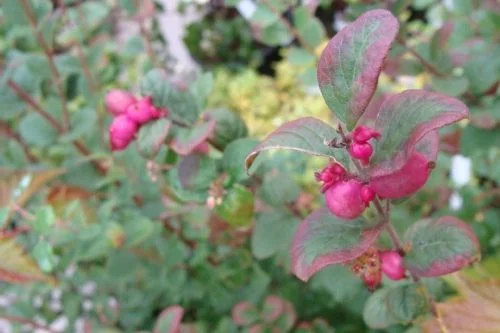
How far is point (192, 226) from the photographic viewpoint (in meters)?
0.78

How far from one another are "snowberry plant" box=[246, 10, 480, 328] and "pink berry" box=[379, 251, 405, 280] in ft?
0.04

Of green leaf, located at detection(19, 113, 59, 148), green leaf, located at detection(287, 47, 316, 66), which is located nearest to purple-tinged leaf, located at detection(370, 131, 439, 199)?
green leaf, located at detection(287, 47, 316, 66)

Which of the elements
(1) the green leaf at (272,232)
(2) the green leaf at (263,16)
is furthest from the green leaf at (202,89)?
(2) the green leaf at (263,16)

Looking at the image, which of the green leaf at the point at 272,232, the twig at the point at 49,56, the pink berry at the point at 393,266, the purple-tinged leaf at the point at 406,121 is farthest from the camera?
the twig at the point at 49,56

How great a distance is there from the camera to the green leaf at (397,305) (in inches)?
18.9

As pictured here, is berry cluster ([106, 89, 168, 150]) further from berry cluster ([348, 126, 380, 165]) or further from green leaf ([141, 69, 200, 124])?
berry cluster ([348, 126, 380, 165])

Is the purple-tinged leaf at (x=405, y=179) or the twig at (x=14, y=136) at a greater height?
the purple-tinged leaf at (x=405, y=179)

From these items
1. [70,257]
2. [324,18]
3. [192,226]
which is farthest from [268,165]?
[324,18]

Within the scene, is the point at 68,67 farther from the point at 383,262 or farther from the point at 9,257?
the point at 383,262

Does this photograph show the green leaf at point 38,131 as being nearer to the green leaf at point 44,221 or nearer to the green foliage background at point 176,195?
the green foliage background at point 176,195

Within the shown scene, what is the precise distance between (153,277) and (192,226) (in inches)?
4.5

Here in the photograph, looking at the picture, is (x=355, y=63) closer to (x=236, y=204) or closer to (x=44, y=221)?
(x=236, y=204)

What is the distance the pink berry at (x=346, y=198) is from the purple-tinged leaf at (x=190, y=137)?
17cm

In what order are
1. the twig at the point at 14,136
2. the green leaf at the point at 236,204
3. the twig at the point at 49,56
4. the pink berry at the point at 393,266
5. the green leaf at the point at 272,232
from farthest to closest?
the twig at the point at 14,136, the twig at the point at 49,56, the green leaf at the point at 272,232, the green leaf at the point at 236,204, the pink berry at the point at 393,266
